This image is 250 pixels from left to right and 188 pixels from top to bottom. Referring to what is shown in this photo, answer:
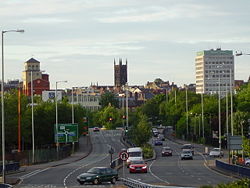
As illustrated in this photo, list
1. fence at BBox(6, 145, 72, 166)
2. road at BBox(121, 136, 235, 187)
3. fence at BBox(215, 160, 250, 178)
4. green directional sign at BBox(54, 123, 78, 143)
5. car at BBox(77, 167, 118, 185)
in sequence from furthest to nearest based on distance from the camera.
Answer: green directional sign at BBox(54, 123, 78, 143) < fence at BBox(6, 145, 72, 166) < fence at BBox(215, 160, 250, 178) < car at BBox(77, 167, 118, 185) < road at BBox(121, 136, 235, 187)

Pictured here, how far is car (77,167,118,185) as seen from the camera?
55312mm

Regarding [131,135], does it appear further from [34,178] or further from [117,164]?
[34,178]

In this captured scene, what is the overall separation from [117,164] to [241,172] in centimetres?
2067

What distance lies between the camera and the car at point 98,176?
55.3 m

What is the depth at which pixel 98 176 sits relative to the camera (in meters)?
56.1

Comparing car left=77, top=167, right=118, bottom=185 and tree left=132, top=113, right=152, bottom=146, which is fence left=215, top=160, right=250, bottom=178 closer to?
car left=77, top=167, right=118, bottom=185

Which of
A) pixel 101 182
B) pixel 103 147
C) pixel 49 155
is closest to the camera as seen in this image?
pixel 101 182

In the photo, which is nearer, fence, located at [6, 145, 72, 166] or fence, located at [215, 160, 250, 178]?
fence, located at [215, 160, 250, 178]

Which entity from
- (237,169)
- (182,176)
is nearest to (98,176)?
(182,176)

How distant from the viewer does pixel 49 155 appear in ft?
328

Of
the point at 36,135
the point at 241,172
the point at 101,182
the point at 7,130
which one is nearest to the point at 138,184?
the point at 101,182

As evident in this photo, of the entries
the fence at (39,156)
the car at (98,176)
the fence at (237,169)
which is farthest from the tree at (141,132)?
the car at (98,176)

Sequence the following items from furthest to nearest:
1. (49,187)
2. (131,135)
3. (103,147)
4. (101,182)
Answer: (103,147)
(131,135)
(101,182)
(49,187)

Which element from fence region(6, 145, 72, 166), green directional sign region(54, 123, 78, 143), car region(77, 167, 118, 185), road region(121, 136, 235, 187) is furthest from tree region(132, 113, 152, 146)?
car region(77, 167, 118, 185)
